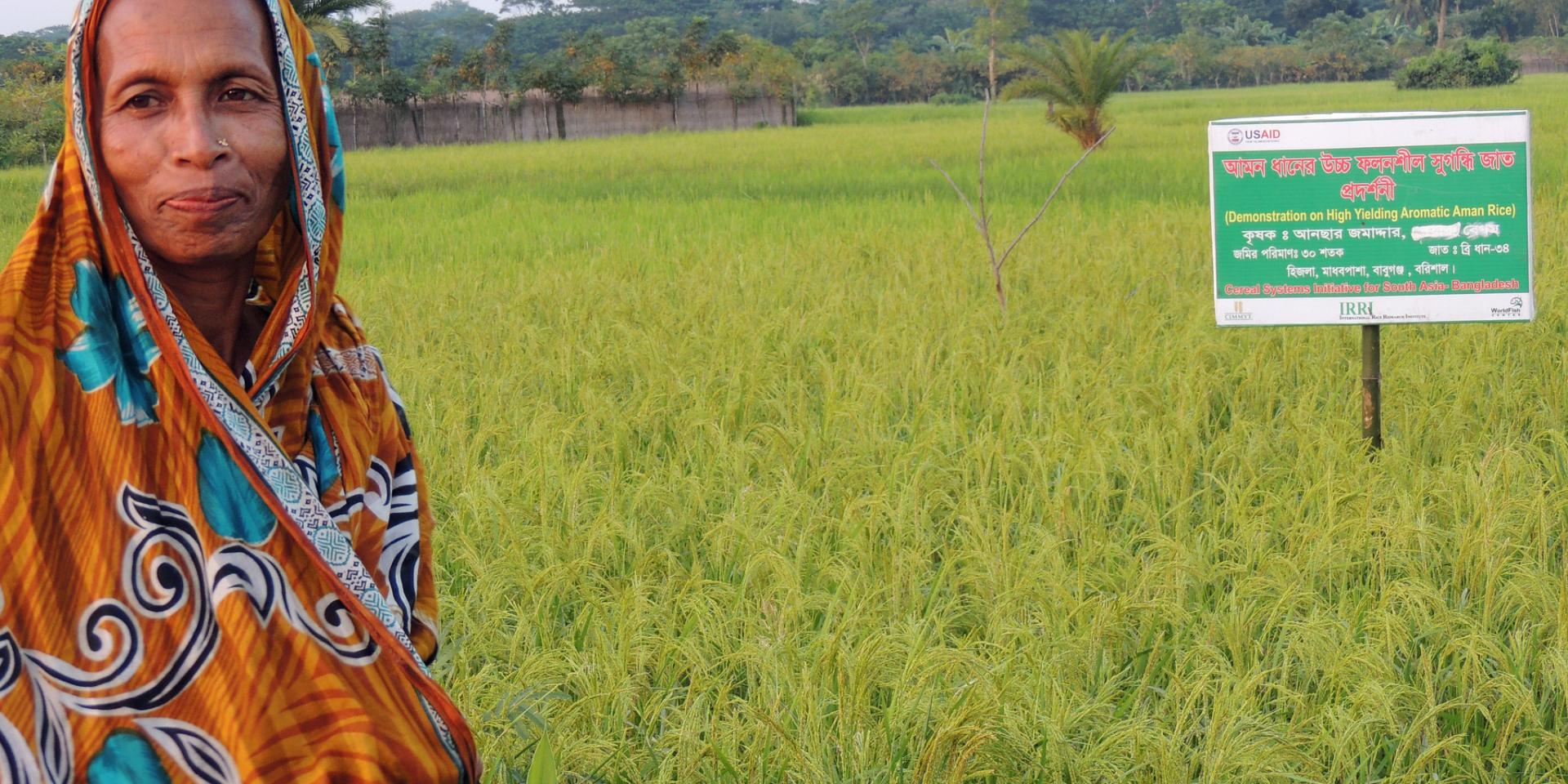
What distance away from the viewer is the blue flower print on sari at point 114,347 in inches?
37.8

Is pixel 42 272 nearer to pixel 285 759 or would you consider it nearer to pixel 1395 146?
pixel 285 759

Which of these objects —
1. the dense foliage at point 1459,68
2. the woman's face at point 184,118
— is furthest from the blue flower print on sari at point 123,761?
the dense foliage at point 1459,68

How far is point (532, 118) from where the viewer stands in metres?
30.5

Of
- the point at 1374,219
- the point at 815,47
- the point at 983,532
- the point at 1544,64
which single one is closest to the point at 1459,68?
the point at 1544,64

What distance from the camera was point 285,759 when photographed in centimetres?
Answer: 101

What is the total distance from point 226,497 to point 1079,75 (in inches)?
621

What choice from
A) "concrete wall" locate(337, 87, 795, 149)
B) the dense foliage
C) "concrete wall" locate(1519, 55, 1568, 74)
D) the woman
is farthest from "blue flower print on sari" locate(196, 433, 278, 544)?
"concrete wall" locate(1519, 55, 1568, 74)

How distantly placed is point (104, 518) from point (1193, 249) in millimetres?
6395

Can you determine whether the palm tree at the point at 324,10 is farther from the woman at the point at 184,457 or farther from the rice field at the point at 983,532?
the woman at the point at 184,457

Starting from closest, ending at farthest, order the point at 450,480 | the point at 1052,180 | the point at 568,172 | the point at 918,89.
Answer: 1. the point at 450,480
2. the point at 1052,180
3. the point at 568,172
4. the point at 918,89

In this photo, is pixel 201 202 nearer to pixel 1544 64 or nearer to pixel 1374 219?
pixel 1374 219

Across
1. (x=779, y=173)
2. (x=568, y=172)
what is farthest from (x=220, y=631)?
(x=568, y=172)

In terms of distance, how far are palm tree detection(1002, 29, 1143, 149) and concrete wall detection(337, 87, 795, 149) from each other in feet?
51.0

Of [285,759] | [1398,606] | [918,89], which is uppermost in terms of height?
[918,89]
